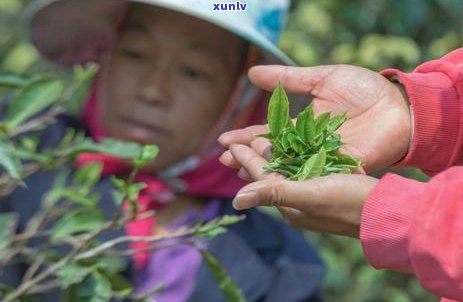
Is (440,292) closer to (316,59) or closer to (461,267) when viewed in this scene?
(461,267)

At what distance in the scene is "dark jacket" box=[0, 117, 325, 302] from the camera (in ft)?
6.20

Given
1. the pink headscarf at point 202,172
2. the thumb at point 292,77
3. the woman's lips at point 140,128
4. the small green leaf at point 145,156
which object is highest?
the thumb at point 292,77

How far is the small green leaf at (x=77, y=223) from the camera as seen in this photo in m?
1.48

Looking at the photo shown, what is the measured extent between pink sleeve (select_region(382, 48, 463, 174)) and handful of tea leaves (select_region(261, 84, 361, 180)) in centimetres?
13

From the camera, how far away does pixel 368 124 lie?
128cm

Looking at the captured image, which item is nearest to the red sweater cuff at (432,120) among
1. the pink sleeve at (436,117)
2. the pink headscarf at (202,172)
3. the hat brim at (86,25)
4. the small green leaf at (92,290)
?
the pink sleeve at (436,117)

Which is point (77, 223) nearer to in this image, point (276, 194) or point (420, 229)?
point (276, 194)

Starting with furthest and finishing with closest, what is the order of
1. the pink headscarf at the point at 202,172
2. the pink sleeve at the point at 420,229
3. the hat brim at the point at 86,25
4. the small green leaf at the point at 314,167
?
the pink headscarf at the point at 202,172 < the hat brim at the point at 86,25 < the small green leaf at the point at 314,167 < the pink sleeve at the point at 420,229

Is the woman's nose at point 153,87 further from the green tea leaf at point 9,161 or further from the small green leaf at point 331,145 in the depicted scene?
the small green leaf at point 331,145

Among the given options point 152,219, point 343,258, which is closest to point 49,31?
point 152,219

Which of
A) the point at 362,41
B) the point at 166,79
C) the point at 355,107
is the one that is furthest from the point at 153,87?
the point at 362,41

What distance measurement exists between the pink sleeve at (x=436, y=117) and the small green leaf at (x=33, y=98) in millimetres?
402

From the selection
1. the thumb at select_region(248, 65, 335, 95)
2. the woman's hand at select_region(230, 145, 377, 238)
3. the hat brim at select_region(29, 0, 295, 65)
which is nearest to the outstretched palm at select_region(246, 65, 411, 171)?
the thumb at select_region(248, 65, 335, 95)

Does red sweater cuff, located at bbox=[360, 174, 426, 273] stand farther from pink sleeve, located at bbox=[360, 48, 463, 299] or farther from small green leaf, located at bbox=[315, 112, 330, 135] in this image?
small green leaf, located at bbox=[315, 112, 330, 135]
